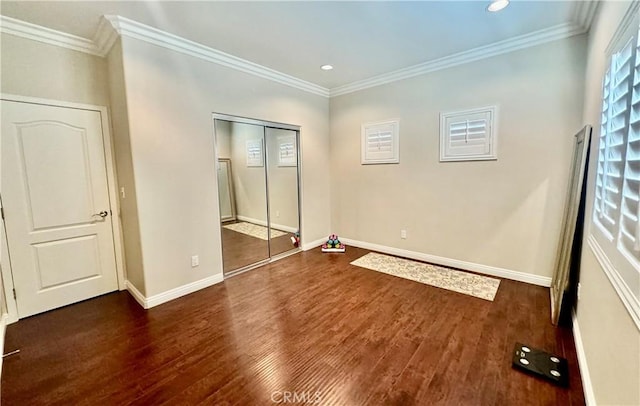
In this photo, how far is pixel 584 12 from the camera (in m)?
2.45

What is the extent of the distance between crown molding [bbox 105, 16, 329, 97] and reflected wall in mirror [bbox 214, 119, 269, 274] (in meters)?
0.69

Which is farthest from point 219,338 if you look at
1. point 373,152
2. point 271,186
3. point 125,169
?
point 373,152

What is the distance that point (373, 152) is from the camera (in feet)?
14.3

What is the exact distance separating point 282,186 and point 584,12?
3732mm

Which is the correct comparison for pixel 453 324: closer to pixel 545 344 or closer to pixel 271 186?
pixel 545 344

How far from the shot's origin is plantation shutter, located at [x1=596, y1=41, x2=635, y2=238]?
55.7 inches

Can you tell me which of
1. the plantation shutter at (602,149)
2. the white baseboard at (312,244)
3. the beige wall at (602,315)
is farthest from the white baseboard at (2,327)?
the plantation shutter at (602,149)

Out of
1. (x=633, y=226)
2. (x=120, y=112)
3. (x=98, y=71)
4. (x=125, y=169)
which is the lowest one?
(x=633, y=226)

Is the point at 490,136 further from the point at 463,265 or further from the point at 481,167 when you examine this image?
the point at 463,265

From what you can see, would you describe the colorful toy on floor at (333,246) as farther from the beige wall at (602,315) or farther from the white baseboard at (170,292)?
the beige wall at (602,315)

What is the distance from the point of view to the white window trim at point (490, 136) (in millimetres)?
3262

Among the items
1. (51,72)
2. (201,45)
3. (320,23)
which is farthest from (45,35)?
(320,23)

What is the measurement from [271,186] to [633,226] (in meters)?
3.58

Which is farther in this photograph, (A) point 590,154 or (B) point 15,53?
(B) point 15,53
